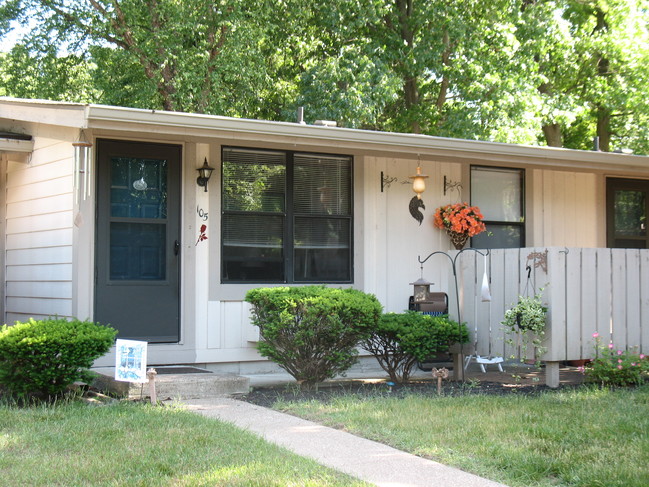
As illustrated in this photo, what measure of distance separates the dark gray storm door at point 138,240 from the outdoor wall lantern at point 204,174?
8.9 inches

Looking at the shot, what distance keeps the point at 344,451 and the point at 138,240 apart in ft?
12.9

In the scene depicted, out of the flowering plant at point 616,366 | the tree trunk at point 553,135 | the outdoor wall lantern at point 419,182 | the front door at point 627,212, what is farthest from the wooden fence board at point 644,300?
the tree trunk at point 553,135

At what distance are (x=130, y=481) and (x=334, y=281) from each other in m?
5.06

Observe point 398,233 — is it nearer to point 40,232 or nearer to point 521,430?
point 40,232

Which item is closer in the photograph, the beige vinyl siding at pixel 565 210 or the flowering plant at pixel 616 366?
the flowering plant at pixel 616 366

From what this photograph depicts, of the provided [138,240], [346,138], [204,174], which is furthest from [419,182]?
[138,240]

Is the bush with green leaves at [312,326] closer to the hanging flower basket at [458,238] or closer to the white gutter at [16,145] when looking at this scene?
the hanging flower basket at [458,238]

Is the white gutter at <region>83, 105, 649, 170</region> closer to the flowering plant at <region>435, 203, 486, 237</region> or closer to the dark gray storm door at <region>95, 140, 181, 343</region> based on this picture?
the flowering plant at <region>435, 203, 486, 237</region>

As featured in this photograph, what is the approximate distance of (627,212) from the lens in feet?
35.9

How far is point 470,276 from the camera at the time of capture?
822 cm

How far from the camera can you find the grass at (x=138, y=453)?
13.5 feet

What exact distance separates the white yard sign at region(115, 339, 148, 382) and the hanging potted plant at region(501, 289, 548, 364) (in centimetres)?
341

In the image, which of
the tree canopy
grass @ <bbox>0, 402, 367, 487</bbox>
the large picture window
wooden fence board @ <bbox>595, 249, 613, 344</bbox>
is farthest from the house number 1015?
the tree canopy

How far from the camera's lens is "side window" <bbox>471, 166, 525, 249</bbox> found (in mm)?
9836
